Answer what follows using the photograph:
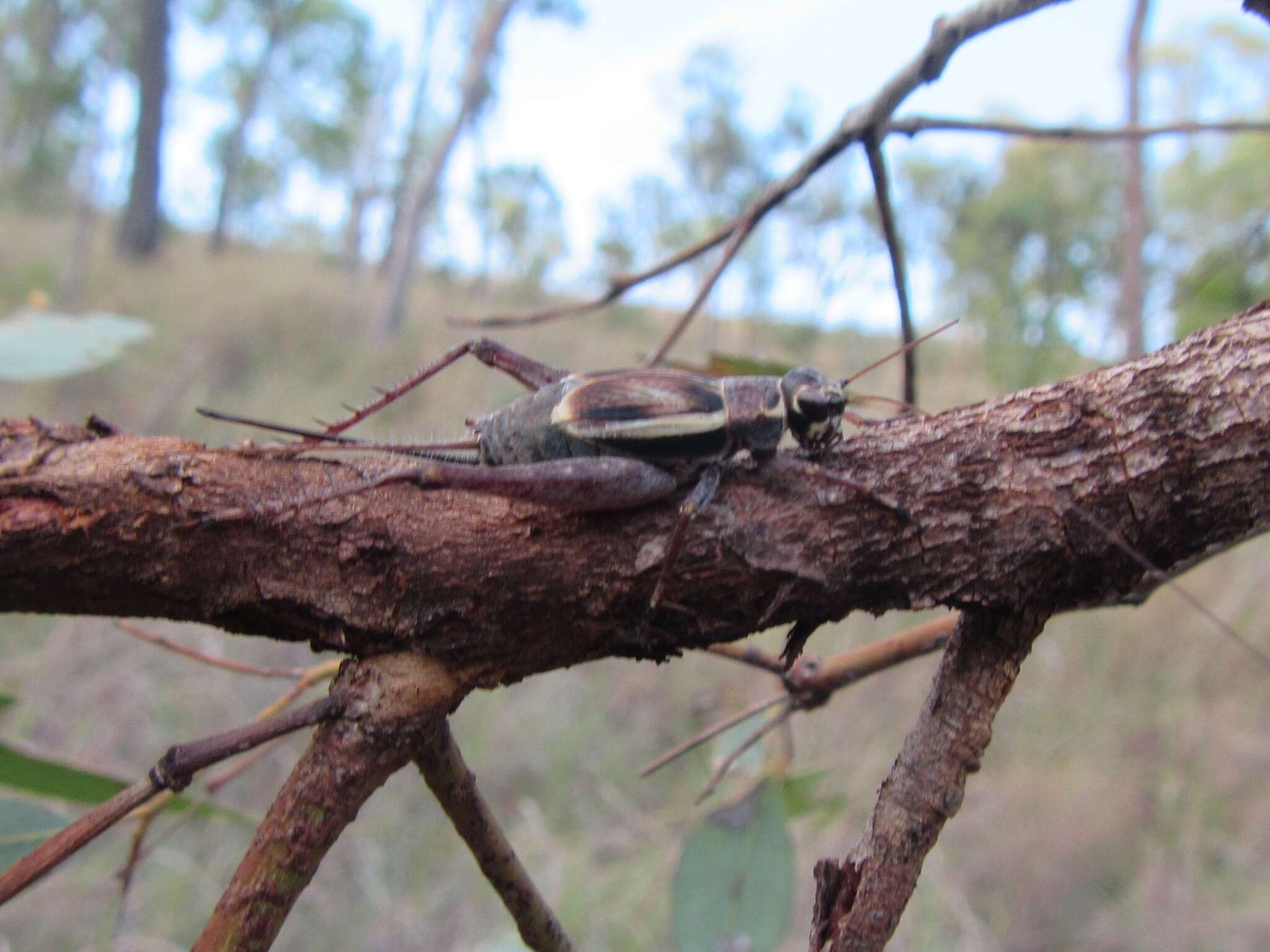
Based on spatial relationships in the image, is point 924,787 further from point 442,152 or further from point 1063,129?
point 442,152

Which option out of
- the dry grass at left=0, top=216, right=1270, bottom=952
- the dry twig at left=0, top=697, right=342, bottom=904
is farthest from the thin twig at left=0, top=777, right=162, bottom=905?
the dry grass at left=0, top=216, right=1270, bottom=952

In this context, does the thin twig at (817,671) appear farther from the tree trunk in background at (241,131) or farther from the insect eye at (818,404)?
the tree trunk in background at (241,131)

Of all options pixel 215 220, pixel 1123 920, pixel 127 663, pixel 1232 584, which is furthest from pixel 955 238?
pixel 215 220

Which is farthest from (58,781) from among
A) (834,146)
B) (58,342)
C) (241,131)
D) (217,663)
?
(241,131)

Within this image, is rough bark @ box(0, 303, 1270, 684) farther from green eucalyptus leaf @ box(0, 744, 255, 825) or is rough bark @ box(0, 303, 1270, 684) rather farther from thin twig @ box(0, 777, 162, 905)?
green eucalyptus leaf @ box(0, 744, 255, 825)

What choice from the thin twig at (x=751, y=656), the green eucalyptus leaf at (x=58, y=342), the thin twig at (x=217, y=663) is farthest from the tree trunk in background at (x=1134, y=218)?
the green eucalyptus leaf at (x=58, y=342)

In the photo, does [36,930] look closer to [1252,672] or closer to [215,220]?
[1252,672]
